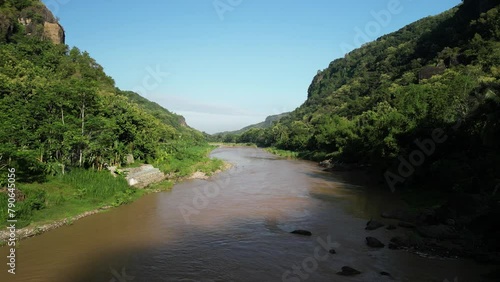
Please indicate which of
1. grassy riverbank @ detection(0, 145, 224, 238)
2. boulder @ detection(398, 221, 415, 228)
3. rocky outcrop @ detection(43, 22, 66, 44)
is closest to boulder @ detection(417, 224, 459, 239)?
boulder @ detection(398, 221, 415, 228)

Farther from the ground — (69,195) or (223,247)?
(69,195)

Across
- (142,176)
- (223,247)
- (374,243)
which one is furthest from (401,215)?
(142,176)

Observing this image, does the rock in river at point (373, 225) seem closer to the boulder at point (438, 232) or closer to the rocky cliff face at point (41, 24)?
the boulder at point (438, 232)

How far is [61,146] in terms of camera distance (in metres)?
25.0

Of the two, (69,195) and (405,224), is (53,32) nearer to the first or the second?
(69,195)

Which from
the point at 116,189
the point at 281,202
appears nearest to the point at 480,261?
the point at 281,202

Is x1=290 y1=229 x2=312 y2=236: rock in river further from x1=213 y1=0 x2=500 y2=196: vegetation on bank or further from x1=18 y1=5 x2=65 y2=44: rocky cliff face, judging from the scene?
x1=18 y1=5 x2=65 y2=44: rocky cliff face

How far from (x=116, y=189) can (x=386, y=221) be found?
845 inches

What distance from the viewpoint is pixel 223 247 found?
17.2 m

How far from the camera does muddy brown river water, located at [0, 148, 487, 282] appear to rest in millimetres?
13773

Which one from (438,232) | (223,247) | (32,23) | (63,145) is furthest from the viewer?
(32,23)

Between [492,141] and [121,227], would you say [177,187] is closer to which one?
[121,227]

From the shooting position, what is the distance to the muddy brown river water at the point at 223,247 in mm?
13773

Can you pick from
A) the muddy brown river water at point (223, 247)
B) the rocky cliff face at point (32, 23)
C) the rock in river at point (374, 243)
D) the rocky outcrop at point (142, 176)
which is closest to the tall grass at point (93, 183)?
the rocky outcrop at point (142, 176)
